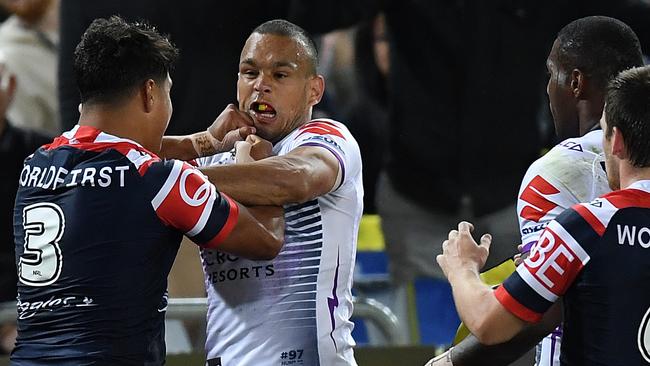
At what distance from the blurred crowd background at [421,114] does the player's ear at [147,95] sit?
311 centimetres

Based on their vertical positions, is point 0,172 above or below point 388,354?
above

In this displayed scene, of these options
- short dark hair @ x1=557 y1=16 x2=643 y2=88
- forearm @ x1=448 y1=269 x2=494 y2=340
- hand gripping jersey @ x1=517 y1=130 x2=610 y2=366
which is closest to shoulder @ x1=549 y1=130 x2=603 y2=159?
hand gripping jersey @ x1=517 y1=130 x2=610 y2=366

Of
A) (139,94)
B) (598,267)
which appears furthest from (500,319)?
(139,94)

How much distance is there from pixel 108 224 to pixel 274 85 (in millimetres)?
1045

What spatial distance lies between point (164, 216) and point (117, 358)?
415 millimetres

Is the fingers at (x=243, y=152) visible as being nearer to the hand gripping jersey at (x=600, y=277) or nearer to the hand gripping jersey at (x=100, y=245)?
the hand gripping jersey at (x=100, y=245)

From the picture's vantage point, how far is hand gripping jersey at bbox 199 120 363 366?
13.0 ft

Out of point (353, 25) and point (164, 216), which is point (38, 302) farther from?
point (353, 25)

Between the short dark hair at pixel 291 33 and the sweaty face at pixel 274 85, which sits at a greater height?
the short dark hair at pixel 291 33

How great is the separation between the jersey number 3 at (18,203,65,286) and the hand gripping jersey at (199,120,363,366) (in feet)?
2.26

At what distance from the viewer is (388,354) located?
17.5 feet

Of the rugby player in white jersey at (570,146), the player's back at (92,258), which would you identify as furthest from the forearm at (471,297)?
the player's back at (92,258)

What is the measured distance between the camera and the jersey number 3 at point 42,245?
3449 millimetres

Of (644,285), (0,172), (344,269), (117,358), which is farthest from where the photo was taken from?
(0,172)
